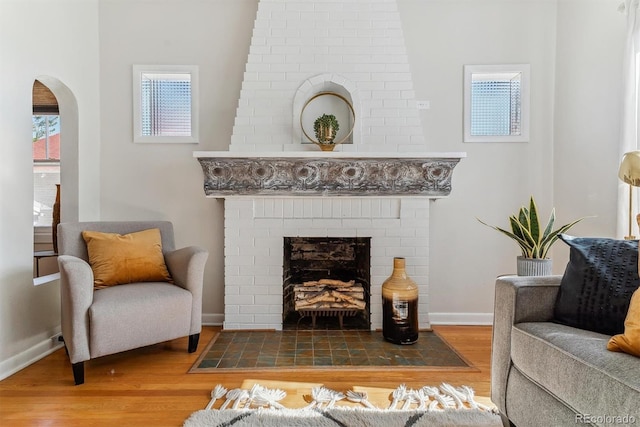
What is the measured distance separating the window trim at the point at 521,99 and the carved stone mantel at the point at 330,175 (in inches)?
22.6

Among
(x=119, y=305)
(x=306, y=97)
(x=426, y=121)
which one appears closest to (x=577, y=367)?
(x=119, y=305)

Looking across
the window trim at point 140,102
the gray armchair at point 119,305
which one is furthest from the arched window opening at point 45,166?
the gray armchair at point 119,305

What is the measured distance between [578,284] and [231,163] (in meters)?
2.35

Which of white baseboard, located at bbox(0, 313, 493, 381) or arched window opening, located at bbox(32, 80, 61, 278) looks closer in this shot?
white baseboard, located at bbox(0, 313, 493, 381)

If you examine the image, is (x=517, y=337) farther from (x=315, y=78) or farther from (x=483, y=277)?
(x=315, y=78)

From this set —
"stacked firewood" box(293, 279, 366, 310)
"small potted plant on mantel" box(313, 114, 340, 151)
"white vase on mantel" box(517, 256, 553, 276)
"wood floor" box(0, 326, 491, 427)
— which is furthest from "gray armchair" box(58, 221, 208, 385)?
"white vase on mantel" box(517, 256, 553, 276)

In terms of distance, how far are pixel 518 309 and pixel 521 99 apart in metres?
2.35

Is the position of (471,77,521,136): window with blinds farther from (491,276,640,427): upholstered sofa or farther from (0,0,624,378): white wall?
(491,276,640,427): upholstered sofa

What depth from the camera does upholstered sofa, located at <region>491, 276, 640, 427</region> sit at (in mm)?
1148

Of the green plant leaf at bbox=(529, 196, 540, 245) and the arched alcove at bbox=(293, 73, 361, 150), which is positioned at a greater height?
the arched alcove at bbox=(293, 73, 361, 150)

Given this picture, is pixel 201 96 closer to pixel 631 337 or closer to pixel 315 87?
pixel 315 87

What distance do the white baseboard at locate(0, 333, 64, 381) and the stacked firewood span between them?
1.76 metres

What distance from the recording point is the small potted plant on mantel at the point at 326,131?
3.04 metres

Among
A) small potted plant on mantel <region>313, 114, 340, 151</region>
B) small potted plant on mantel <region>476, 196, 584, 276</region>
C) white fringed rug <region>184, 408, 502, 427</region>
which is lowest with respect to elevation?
white fringed rug <region>184, 408, 502, 427</region>
